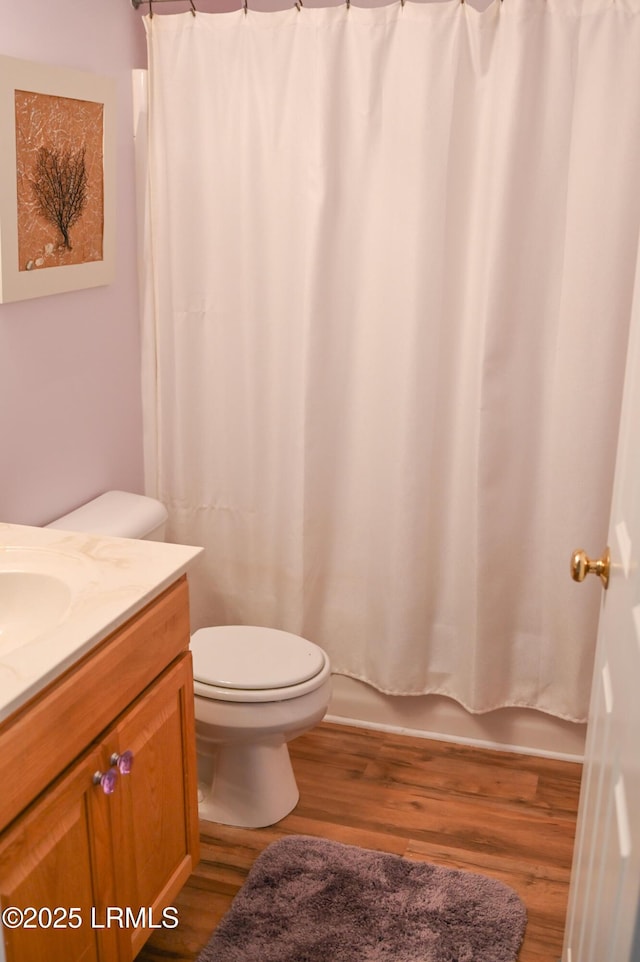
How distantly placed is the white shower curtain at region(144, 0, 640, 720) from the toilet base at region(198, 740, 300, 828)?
0.51 metres

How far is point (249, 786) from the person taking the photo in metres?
2.50

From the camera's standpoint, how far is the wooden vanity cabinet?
151cm

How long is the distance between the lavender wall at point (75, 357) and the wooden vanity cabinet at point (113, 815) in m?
0.62

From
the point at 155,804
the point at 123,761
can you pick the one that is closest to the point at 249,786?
the point at 155,804

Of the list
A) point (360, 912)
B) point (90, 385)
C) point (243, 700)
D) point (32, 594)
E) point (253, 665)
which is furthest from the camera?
point (90, 385)

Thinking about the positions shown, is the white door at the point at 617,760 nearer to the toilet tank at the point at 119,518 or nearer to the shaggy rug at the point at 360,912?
the shaggy rug at the point at 360,912

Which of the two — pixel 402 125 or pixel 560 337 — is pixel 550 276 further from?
pixel 402 125

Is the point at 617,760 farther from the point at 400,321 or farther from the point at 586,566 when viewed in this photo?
the point at 400,321

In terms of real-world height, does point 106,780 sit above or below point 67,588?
below

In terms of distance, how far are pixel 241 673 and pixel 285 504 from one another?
60cm

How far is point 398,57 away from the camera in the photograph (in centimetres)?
250

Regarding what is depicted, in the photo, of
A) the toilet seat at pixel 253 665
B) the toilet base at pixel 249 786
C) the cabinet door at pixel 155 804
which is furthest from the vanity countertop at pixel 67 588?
the toilet base at pixel 249 786

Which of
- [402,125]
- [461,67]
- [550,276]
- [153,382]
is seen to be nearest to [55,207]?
[153,382]

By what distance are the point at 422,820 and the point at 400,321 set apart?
4.22ft
